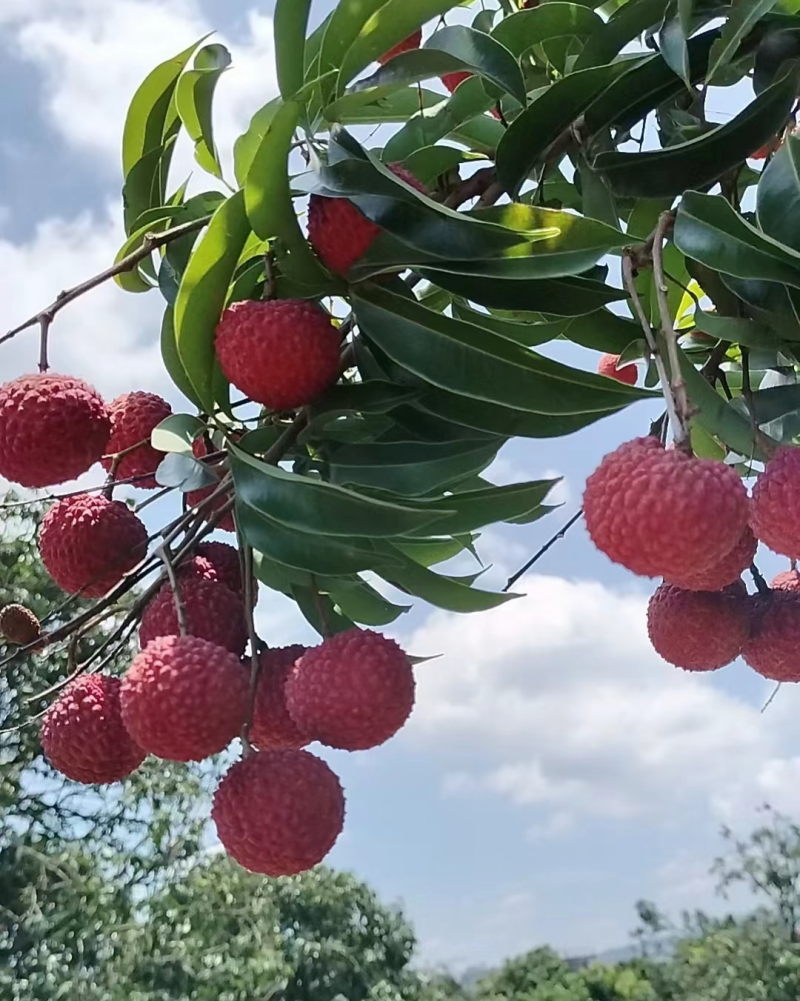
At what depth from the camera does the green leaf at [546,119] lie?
1.60 feet

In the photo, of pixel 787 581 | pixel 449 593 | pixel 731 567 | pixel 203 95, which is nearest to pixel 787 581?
pixel 787 581

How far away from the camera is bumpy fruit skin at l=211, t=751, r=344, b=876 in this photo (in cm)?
47

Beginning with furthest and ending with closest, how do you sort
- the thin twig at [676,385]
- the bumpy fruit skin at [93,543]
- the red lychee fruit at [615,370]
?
the red lychee fruit at [615,370], the bumpy fruit skin at [93,543], the thin twig at [676,385]

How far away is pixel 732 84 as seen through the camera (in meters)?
0.58

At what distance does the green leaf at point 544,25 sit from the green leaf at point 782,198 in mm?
158

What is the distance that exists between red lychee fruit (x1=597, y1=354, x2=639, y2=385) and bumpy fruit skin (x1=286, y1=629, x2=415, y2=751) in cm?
35

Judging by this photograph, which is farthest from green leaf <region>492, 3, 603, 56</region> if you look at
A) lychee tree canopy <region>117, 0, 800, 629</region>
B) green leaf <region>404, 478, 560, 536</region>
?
green leaf <region>404, 478, 560, 536</region>

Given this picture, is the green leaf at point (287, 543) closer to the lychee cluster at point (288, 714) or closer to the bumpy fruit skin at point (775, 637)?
the lychee cluster at point (288, 714)

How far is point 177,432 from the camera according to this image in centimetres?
51

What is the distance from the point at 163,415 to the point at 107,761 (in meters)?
0.19

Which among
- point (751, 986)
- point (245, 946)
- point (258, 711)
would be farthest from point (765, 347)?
point (751, 986)

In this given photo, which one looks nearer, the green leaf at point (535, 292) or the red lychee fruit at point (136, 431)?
the green leaf at point (535, 292)

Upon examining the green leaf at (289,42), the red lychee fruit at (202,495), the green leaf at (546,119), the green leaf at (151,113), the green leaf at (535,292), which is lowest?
the green leaf at (535,292)

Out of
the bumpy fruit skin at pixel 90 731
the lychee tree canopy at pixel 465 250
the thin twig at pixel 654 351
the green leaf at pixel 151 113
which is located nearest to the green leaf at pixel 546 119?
the lychee tree canopy at pixel 465 250
